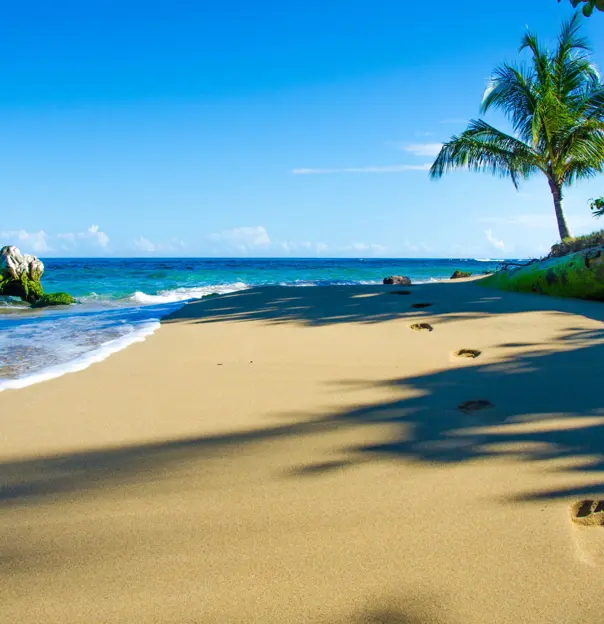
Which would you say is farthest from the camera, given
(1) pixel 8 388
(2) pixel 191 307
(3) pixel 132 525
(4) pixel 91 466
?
(2) pixel 191 307

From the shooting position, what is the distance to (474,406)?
3.17 meters

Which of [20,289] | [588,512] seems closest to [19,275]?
[20,289]

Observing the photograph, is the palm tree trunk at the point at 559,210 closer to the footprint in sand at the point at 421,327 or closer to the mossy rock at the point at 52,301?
the footprint in sand at the point at 421,327

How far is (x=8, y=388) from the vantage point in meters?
3.92

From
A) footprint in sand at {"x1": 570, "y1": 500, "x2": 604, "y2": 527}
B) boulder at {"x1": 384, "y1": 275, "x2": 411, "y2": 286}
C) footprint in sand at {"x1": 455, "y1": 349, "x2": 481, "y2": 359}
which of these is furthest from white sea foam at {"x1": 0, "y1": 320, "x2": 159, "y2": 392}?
boulder at {"x1": 384, "y1": 275, "x2": 411, "y2": 286}

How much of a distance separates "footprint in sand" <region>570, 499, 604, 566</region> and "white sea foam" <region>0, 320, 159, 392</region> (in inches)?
148

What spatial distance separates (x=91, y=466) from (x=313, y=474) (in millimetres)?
1062

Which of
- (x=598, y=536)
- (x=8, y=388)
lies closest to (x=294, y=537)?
(x=598, y=536)

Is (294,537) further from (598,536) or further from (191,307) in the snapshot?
(191,307)

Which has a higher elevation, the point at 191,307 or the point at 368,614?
the point at 191,307

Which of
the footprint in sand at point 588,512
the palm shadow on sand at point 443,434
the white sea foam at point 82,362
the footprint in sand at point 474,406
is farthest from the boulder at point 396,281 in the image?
the footprint in sand at point 588,512

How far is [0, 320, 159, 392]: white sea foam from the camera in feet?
13.4

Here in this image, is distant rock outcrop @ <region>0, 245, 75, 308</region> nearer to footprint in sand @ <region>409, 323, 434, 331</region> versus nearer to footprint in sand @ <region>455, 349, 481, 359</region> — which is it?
footprint in sand @ <region>409, 323, 434, 331</region>

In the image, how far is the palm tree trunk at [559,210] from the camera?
13.5 metres
